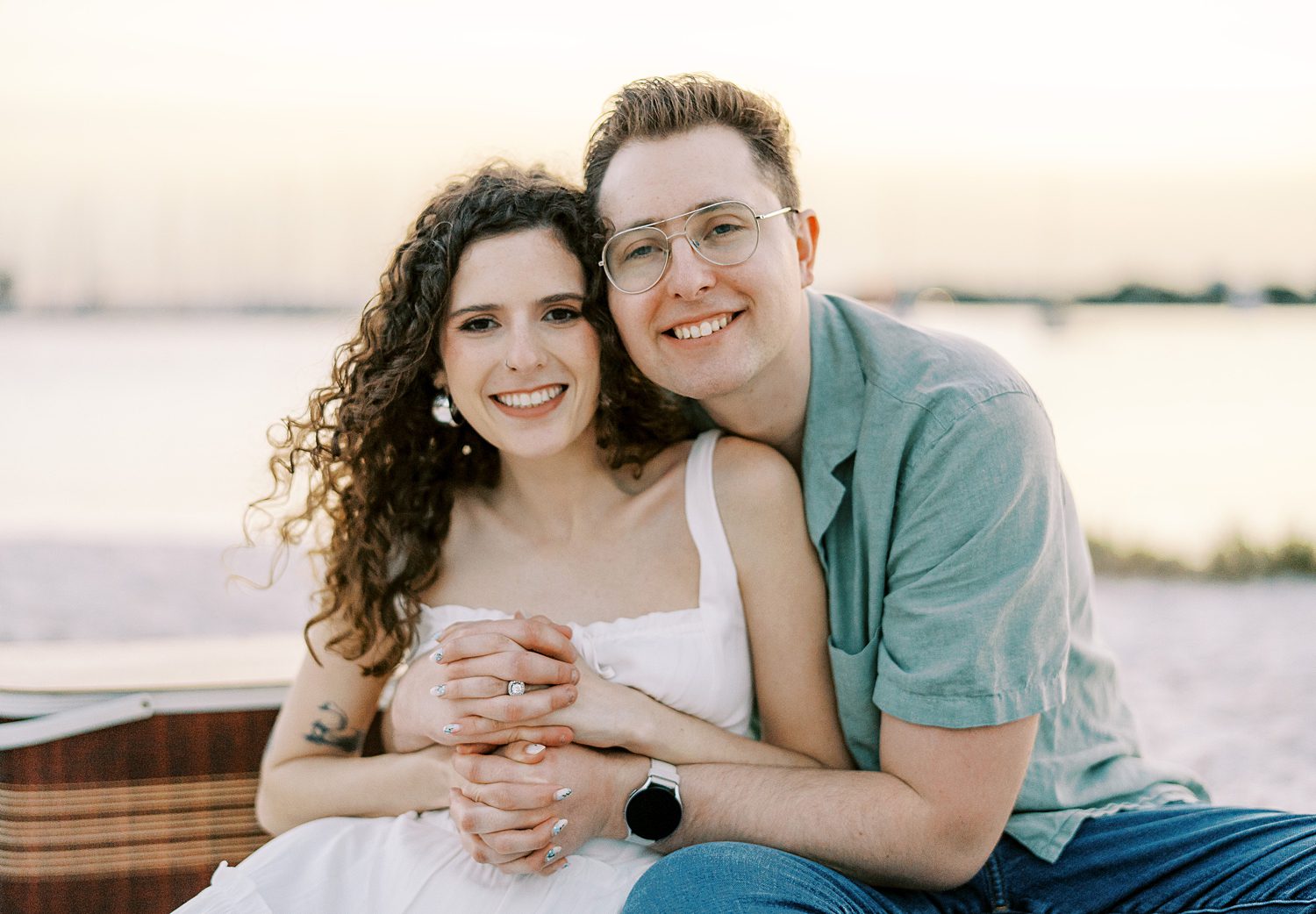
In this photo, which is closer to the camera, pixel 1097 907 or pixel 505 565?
pixel 1097 907

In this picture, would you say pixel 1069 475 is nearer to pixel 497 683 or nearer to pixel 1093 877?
pixel 1093 877

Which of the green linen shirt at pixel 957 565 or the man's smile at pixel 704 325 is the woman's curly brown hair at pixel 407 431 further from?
the green linen shirt at pixel 957 565

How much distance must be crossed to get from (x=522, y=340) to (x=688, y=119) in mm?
515

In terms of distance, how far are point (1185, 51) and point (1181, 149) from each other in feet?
4.70

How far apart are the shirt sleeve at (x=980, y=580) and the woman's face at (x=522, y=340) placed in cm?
65

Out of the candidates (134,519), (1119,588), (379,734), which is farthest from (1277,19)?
(134,519)

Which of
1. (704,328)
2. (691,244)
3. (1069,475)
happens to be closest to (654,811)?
(704,328)

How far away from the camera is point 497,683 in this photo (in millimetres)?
1861

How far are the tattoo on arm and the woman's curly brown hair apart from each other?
110 millimetres

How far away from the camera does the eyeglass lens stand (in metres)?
1.99

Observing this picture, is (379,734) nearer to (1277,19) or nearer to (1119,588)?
(1119,588)

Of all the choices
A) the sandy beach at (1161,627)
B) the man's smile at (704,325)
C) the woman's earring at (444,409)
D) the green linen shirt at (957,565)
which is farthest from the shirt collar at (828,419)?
the sandy beach at (1161,627)

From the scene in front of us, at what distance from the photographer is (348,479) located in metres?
2.30

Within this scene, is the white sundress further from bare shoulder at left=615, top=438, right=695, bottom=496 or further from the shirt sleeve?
the shirt sleeve
